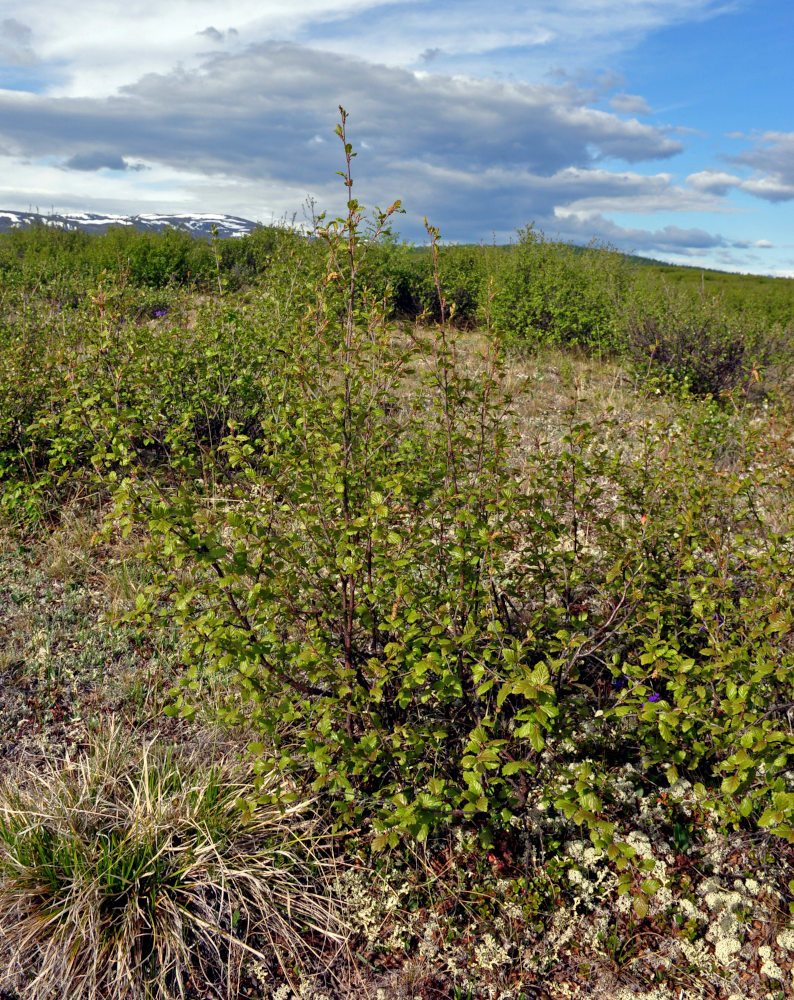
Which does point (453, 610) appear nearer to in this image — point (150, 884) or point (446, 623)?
point (446, 623)

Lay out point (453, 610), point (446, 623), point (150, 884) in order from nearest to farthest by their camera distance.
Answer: point (446, 623)
point (150, 884)
point (453, 610)

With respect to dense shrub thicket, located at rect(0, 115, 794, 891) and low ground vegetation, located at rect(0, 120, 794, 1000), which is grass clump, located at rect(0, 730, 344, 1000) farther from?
dense shrub thicket, located at rect(0, 115, 794, 891)

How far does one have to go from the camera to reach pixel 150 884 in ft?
7.64

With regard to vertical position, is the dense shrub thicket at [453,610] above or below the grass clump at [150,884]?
above

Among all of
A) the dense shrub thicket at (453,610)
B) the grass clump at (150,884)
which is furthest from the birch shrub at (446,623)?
the grass clump at (150,884)

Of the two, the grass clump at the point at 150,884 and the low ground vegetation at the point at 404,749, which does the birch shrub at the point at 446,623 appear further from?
the grass clump at the point at 150,884

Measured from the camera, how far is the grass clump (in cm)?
216

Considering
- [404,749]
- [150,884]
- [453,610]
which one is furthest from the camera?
[453,610]

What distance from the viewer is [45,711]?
324 cm

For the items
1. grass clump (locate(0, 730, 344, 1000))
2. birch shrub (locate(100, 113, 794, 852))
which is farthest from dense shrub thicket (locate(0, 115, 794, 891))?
grass clump (locate(0, 730, 344, 1000))

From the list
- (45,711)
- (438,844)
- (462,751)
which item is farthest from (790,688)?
(45,711)

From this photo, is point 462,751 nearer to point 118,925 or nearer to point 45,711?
point 118,925

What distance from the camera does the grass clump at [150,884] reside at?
2164mm

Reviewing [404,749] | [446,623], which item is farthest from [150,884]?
[446,623]
